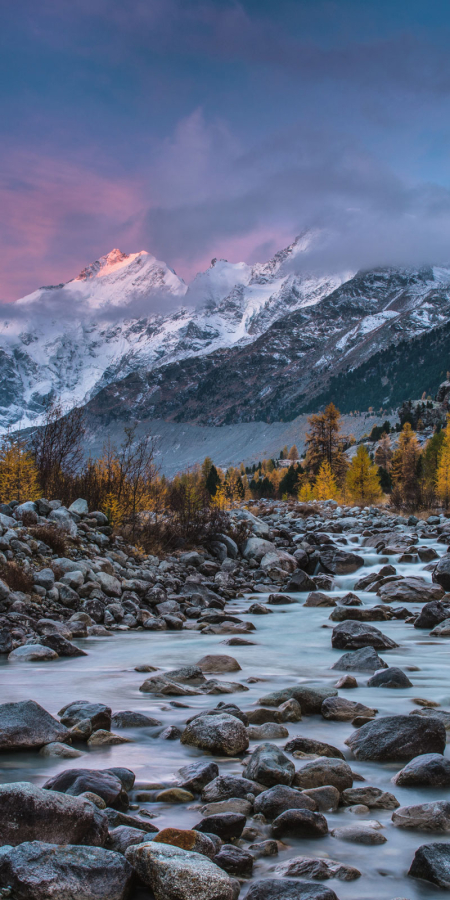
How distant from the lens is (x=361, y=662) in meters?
7.86

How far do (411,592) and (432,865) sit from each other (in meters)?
11.9

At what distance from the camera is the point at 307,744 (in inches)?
179

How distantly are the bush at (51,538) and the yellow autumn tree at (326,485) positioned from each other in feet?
157

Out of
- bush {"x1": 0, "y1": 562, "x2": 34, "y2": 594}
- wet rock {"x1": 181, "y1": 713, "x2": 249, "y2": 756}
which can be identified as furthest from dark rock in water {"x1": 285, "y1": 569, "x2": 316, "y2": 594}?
wet rock {"x1": 181, "y1": 713, "x2": 249, "y2": 756}

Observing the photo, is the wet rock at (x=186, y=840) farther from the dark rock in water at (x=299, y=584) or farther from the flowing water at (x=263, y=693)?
the dark rock in water at (x=299, y=584)

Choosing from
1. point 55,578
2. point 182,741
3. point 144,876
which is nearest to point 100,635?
point 55,578

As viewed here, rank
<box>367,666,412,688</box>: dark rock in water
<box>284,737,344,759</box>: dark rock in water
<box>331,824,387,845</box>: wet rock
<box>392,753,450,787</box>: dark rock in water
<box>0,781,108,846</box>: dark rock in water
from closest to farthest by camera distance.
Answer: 1. <box>0,781,108,846</box>: dark rock in water
2. <box>331,824,387,845</box>: wet rock
3. <box>392,753,450,787</box>: dark rock in water
4. <box>284,737,344,759</box>: dark rock in water
5. <box>367,666,412,688</box>: dark rock in water

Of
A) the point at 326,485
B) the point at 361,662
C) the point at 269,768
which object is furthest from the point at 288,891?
the point at 326,485

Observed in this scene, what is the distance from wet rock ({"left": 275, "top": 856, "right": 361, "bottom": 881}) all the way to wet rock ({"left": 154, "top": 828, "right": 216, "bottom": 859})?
36 centimetres

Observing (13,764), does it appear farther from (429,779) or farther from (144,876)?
(429,779)

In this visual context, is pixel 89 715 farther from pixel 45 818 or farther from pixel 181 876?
pixel 181 876

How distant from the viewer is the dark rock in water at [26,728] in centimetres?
438

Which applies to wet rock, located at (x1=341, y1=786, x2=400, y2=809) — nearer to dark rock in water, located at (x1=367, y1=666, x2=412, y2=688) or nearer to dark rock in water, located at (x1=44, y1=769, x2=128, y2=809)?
dark rock in water, located at (x1=44, y1=769, x2=128, y2=809)

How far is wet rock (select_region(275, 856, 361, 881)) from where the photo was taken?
2.80 metres
